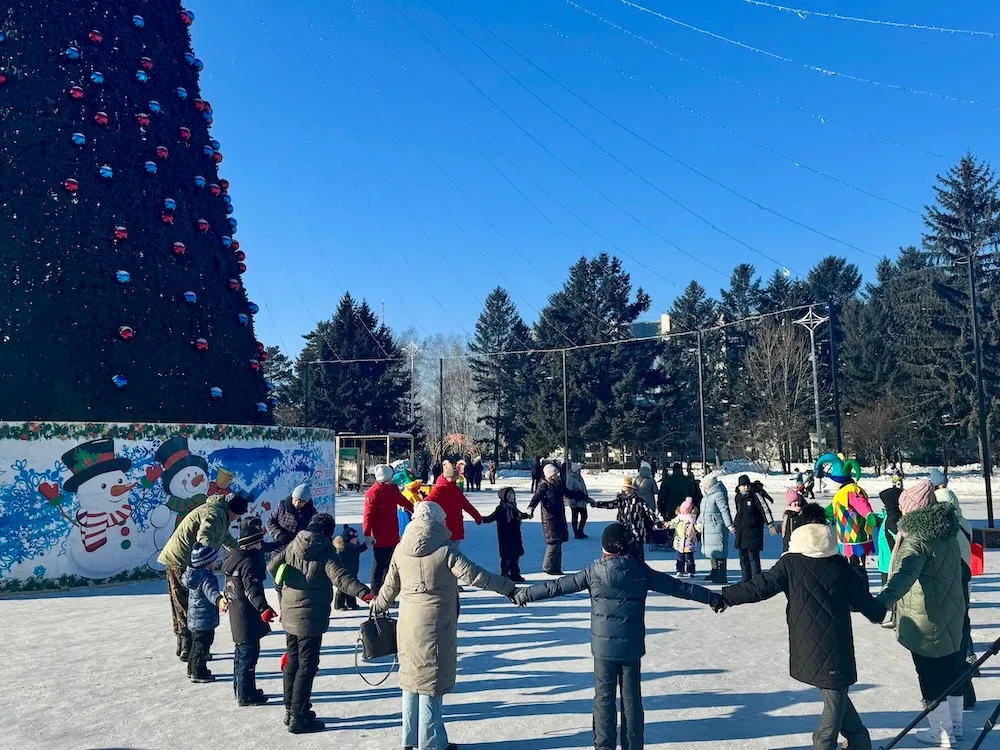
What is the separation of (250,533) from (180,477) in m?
7.38

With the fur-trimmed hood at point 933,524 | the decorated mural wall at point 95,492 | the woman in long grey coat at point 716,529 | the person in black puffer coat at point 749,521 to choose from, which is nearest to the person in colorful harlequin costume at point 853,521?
the person in black puffer coat at point 749,521

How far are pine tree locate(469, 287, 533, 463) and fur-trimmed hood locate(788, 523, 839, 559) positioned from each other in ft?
158

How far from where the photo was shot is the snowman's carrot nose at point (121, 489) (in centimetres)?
1176

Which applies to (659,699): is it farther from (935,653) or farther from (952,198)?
(952,198)

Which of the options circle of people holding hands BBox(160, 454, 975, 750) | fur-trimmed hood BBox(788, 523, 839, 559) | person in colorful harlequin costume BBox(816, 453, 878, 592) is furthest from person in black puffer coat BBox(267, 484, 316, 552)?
person in colorful harlequin costume BBox(816, 453, 878, 592)

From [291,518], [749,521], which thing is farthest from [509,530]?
[291,518]

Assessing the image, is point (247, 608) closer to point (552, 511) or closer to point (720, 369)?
point (552, 511)

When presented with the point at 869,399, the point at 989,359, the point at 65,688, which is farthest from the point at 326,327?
the point at 65,688

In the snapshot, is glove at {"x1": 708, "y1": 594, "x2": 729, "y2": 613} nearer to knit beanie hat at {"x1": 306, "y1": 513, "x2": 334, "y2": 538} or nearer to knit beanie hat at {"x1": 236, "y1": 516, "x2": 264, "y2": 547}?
knit beanie hat at {"x1": 306, "y1": 513, "x2": 334, "y2": 538}

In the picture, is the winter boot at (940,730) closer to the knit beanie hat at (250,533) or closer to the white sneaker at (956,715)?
the white sneaker at (956,715)

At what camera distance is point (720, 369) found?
59.6 meters

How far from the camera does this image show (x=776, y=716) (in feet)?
17.6

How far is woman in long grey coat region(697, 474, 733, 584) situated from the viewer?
10391mm

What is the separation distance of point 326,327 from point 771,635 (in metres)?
50.1
